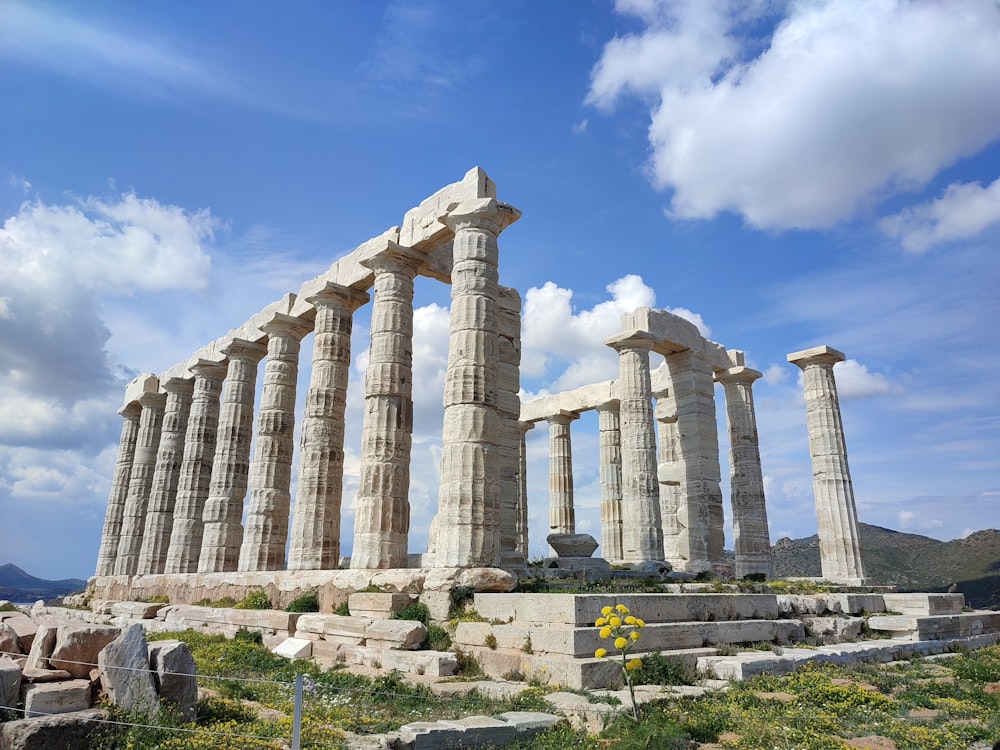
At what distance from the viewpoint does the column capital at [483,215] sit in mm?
16766

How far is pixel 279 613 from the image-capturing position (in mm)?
16234

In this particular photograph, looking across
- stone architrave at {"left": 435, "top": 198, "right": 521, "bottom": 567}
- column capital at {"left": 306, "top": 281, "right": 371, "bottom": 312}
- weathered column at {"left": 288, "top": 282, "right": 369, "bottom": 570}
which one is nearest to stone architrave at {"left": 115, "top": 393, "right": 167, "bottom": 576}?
weathered column at {"left": 288, "top": 282, "right": 369, "bottom": 570}

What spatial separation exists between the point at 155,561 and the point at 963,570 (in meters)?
64.1

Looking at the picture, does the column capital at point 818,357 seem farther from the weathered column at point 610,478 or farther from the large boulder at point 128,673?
the large boulder at point 128,673

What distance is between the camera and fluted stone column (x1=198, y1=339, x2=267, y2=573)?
25.1 metres

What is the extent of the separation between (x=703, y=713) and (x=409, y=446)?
12.3m

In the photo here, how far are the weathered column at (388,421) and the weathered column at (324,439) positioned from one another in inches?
109

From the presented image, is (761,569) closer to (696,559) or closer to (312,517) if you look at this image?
(696,559)

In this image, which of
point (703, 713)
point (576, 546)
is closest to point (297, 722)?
point (703, 713)

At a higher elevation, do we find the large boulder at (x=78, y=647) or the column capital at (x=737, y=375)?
the column capital at (x=737, y=375)

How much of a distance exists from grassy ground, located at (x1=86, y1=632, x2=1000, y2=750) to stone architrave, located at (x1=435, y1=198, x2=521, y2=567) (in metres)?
4.35

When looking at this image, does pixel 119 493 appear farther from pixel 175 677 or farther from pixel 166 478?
pixel 175 677

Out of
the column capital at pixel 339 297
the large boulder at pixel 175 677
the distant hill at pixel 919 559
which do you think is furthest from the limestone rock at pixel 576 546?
the distant hill at pixel 919 559

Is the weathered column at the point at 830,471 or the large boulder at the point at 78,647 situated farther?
the weathered column at the point at 830,471
